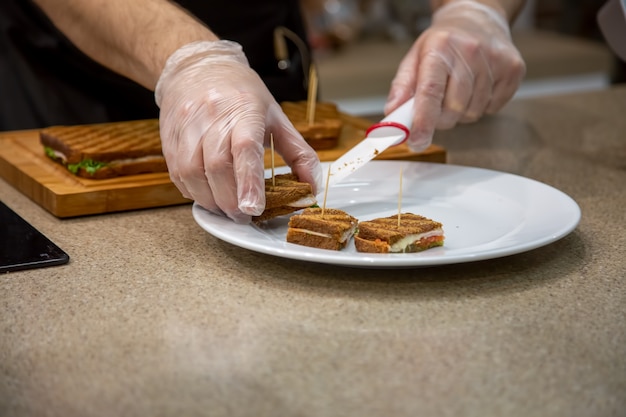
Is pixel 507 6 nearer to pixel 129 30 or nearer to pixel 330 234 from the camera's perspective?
pixel 129 30

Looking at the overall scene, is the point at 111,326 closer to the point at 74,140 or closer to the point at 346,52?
the point at 74,140

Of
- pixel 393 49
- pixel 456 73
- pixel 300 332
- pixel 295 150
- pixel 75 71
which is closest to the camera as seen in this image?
pixel 300 332


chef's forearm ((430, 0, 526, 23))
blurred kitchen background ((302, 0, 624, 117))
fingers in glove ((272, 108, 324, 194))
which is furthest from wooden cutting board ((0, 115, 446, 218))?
blurred kitchen background ((302, 0, 624, 117))

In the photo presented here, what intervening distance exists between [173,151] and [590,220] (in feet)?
2.41

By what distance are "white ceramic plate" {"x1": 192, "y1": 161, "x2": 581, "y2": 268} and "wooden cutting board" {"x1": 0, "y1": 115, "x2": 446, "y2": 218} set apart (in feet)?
0.62

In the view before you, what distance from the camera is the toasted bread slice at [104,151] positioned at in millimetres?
1650

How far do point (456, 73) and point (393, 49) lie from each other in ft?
7.53

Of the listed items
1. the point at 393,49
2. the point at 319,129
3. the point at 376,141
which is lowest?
the point at 393,49

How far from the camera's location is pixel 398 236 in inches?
48.5

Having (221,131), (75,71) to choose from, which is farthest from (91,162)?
(75,71)

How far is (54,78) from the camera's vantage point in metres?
2.18

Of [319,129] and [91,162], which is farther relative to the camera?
[319,129]

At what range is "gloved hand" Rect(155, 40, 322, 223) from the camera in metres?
1.32

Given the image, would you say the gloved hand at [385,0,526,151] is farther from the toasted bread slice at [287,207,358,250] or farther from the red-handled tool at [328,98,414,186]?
the toasted bread slice at [287,207,358,250]
